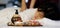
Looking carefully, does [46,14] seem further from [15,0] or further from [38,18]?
[15,0]

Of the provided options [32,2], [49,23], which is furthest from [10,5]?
[49,23]

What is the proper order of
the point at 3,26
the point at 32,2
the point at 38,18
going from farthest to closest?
the point at 32,2, the point at 38,18, the point at 3,26

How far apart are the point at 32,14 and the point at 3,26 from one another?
29 cm

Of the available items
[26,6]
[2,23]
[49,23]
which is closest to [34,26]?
[49,23]

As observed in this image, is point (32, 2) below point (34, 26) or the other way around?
the other way around

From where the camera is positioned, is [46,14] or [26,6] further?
[26,6]

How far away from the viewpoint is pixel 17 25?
2.47ft

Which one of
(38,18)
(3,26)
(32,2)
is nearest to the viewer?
(3,26)

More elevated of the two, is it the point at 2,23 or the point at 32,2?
the point at 32,2

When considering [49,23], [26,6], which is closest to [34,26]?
[49,23]

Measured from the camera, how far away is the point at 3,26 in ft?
2.41

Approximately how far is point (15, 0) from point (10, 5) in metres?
0.07

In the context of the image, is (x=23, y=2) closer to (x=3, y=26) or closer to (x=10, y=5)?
(x=10, y=5)

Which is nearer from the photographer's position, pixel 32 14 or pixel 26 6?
pixel 32 14
